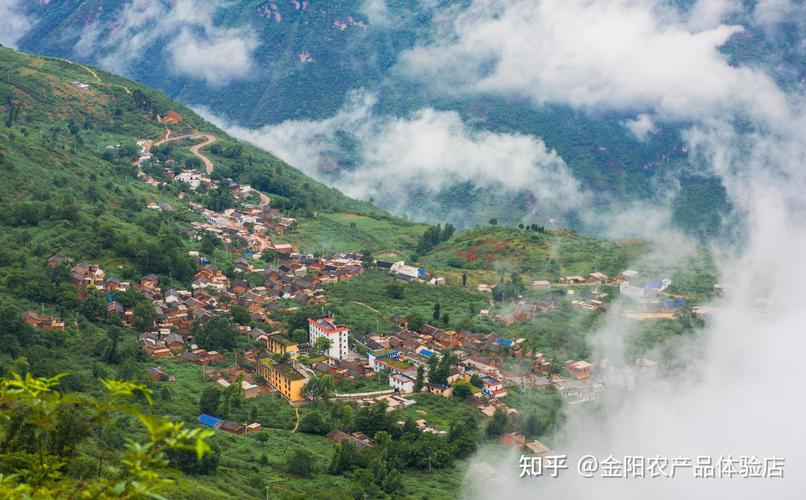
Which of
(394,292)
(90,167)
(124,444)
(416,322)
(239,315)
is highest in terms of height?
(90,167)

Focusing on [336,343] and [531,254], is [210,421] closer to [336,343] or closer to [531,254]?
[336,343]

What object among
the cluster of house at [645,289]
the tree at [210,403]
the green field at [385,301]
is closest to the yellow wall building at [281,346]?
the green field at [385,301]

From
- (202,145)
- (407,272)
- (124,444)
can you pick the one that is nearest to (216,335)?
(407,272)

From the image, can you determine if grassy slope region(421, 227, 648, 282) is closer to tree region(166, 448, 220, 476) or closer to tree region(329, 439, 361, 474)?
tree region(329, 439, 361, 474)

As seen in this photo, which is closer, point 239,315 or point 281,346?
point 281,346

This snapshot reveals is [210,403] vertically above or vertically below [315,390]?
below

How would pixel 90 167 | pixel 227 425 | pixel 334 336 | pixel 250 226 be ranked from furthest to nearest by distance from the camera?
pixel 90 167
pixel 250 226
pixel 334 336
pixel 227 425

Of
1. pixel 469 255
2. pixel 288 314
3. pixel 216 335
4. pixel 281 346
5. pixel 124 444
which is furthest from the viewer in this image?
pixel 469 255
